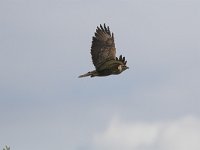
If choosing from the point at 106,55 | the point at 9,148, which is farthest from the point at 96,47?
the point at 9,148

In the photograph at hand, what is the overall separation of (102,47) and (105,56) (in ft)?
2.27

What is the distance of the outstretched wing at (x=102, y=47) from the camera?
4669cm

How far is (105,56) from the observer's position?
46969 millimetres

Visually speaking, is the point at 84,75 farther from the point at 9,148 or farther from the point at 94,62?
the point at 9,148

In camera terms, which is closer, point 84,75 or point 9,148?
point 84,75

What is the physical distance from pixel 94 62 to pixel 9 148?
26.7 ft

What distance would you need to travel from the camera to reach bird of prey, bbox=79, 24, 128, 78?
45.7m

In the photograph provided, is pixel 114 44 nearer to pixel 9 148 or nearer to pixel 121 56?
pixel 121 56

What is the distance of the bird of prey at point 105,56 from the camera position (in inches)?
1799

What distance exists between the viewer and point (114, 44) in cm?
4794

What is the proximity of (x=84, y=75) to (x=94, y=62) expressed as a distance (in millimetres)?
979

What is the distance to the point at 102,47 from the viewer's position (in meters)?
47.5

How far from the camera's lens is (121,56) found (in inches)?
1801

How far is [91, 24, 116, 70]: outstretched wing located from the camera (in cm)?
4669
